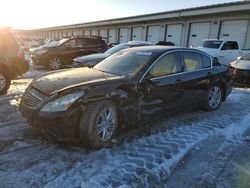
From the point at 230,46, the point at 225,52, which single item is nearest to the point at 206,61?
the point at 225,52

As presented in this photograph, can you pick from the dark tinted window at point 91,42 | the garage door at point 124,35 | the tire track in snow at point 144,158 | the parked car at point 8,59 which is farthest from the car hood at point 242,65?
the garage door at point 124,35

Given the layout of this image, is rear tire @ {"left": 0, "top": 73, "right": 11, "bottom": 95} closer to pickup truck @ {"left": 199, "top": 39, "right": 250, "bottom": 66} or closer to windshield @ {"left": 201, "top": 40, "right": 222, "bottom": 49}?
pickup truck @ {"left": 199, "top": 39, "right": 250, "bottom": 66}

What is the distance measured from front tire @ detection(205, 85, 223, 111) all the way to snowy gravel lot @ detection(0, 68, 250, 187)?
106 cm

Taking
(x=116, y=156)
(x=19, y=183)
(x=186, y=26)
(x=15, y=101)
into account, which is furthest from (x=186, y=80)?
(x=186, y=26)

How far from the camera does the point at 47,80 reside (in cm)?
429

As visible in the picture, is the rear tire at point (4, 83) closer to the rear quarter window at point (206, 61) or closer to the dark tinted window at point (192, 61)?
the dark tinted window at point (192, 61)

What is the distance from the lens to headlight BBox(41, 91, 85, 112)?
3589mm

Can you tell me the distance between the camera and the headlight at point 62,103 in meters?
3.59

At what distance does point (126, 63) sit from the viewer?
16.2 feet

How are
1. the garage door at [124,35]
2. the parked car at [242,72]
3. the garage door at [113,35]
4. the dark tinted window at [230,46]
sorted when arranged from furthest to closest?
the garage door at [113,35] → the garage door at [124,35] → the dark tinted window at [230,46] → the parked car at [242,72]

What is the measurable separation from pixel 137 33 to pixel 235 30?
12.7m

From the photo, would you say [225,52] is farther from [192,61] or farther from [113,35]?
[113,35]

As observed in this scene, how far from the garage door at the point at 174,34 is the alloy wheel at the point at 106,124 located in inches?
836

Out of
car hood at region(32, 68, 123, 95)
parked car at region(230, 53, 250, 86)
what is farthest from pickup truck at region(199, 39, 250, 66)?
car hood at region(32, 68, 123, 95)
